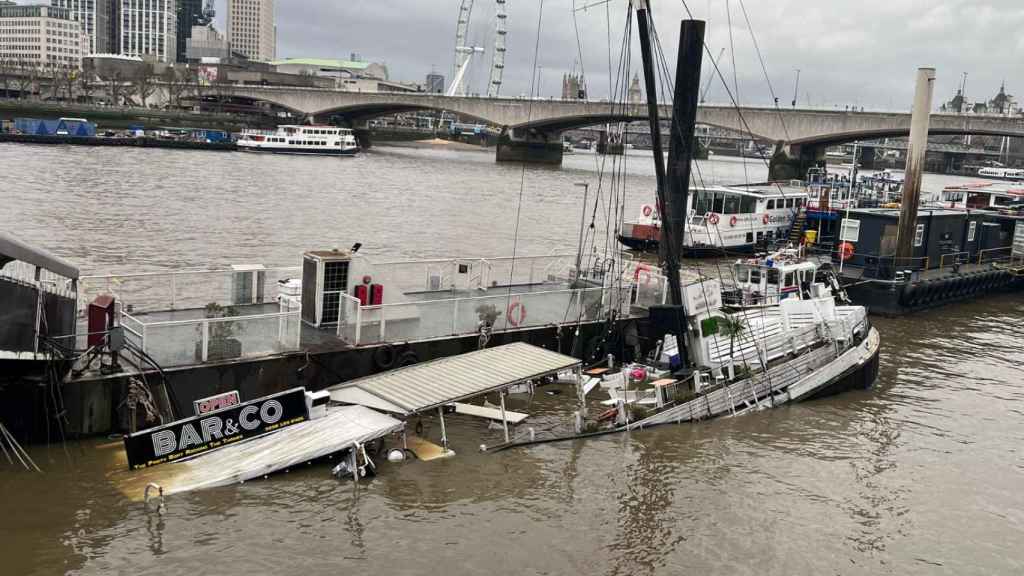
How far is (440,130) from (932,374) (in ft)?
547

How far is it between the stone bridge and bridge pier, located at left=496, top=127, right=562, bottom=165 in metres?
0.12

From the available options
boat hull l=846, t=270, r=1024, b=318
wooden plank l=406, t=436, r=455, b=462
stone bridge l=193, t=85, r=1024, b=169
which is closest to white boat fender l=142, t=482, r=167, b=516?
wooden plank l=406, t=436, r=455, b=462

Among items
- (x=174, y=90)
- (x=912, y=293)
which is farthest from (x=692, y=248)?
(x=174, y=90)

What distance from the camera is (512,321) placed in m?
20.2

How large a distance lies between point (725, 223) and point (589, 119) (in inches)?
2227

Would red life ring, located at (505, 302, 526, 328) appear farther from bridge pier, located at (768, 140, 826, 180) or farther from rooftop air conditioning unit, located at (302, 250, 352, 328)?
bridge pier, located at (768, 140, 826, 180)

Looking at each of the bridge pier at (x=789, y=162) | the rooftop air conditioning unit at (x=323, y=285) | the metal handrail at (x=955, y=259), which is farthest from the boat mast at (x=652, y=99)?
the bridge pier at (x=789, y=162)

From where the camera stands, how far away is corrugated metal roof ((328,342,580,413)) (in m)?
15.0

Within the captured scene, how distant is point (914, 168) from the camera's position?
3475 centimetres

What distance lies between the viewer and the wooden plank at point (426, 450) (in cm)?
1523

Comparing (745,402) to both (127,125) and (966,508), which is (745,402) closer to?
(966,508)

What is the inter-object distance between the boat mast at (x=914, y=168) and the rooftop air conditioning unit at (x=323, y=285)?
77.4 ft

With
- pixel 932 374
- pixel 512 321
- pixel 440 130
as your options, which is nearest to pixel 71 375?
pixel 512 321

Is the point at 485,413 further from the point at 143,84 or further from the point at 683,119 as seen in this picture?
the point at 143,84
